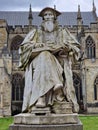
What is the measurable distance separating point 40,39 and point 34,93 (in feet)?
3.90

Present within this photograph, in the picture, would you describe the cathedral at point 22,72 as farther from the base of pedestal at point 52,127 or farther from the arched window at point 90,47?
the base of pedestal at point 52,127

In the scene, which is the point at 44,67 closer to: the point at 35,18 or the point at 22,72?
the point at 22,72

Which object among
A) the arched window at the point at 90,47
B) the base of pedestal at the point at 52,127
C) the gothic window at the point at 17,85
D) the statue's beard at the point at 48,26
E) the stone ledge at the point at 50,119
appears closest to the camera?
the base of pedestal at the point at 52,127

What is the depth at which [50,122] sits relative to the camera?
518 cm

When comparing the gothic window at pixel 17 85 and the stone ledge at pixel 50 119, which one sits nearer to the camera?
the stone ledge at pixel 50 119

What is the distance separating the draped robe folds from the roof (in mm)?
43452

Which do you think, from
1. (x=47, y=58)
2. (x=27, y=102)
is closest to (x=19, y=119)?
(x=27, y=102)

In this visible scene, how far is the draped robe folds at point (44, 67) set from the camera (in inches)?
217

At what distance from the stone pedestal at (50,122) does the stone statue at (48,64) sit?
0.25 metres

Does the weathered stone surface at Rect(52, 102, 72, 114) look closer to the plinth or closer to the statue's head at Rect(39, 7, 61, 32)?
the plinth

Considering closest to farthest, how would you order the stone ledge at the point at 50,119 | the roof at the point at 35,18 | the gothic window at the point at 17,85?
the stone ledge at the point at 50,119 < the gothic window at the point at 17,85 < the roof at the point at 35,18

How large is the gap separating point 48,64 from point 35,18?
151 ft

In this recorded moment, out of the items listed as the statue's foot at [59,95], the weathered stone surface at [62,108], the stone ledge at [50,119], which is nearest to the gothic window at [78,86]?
the statue's foot at [59,95]

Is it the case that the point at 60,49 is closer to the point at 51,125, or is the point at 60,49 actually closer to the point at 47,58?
the point at 47,58
